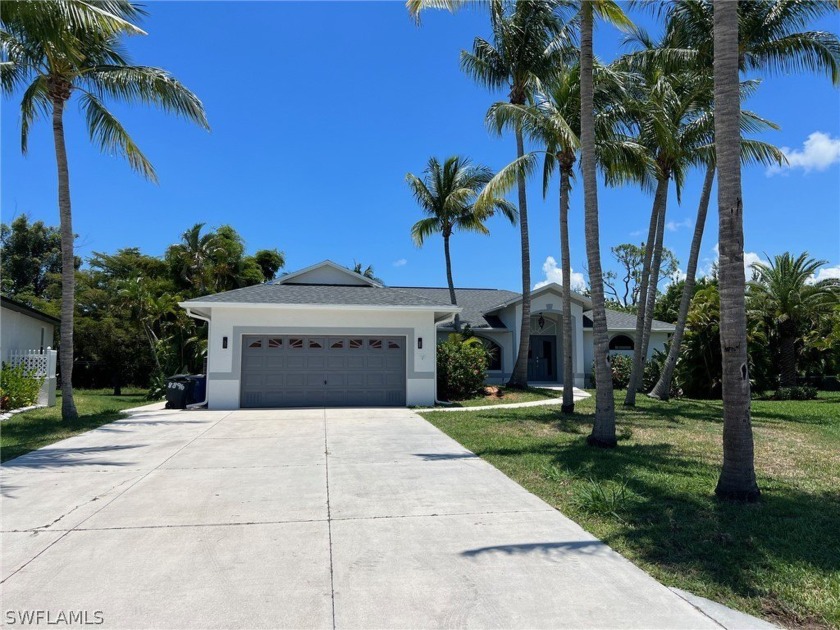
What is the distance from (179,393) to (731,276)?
49.2 ft

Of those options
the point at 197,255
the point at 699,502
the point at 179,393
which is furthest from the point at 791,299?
the point at 197,255

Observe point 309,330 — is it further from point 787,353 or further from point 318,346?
point 787,353

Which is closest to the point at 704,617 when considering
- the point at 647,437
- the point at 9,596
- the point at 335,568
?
the point at 335,568

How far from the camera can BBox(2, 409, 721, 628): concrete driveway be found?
3670 millimetres

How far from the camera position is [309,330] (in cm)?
1612

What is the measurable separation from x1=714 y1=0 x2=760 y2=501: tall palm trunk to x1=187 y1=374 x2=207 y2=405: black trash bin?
1471cm

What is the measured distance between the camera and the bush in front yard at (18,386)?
14758mm

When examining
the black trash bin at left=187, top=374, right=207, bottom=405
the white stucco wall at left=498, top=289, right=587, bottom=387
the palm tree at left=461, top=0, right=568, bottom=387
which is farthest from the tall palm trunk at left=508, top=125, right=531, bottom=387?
the black trash bin at left=187, top=374, right=207, bottom=405

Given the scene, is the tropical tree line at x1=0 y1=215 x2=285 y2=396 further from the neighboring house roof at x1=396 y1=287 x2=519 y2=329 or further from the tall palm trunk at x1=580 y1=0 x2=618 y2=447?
the tall palm trunk at x1=580 y1=0 x2=618 y2=447

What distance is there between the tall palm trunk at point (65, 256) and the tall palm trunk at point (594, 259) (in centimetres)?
1152

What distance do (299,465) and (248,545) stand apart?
3.35m

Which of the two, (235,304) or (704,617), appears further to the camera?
(235,304)

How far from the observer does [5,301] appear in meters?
→ 16.5

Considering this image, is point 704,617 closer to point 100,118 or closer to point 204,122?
point 204,122
